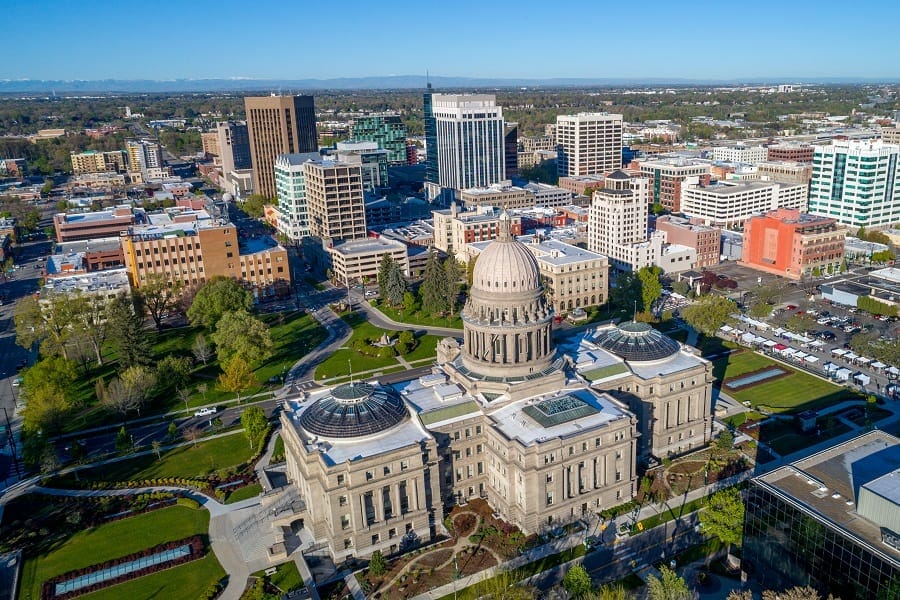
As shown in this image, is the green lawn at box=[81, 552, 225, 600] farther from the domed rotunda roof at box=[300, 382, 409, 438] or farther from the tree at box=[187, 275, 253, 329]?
the tree at box=[187, 275, 253, 329]

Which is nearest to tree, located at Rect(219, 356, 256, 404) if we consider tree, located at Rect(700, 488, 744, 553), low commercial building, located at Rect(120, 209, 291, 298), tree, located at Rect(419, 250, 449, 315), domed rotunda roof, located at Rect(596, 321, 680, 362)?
tree, located at Rect(419, 250, 449, 315)

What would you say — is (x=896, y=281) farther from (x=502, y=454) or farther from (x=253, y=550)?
(x=253, y=550)

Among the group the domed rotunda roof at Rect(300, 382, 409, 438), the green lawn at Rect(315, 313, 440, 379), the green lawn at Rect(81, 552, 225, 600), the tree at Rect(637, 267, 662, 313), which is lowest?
the green lawn at Rect(81, 552, 225, 600)

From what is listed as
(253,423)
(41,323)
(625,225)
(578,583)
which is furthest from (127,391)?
(625,225)

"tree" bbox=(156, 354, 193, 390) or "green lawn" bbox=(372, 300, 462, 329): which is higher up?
"tree" bbox=(156, 354, 193, 390)

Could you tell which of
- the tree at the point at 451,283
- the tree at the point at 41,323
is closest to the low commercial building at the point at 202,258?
the tree at the point at 41,323

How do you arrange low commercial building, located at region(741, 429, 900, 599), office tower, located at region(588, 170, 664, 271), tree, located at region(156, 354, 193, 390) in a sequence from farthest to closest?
office tower, located at region(588, 170, 664, 271), tree, located at region(156, 354, 193, 390), low commercial building, located at region(741, 429, 900, 599)

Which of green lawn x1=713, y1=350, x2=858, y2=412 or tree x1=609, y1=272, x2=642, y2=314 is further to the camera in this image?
tree x1=609, y1=272, x2=642, y2=314
